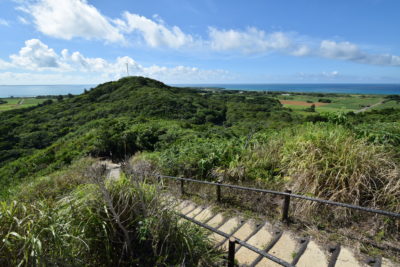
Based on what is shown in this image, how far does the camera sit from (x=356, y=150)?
3.56m

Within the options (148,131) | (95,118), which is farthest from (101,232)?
(95,118)

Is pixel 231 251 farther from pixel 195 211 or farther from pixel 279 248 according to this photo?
pixel 195 211

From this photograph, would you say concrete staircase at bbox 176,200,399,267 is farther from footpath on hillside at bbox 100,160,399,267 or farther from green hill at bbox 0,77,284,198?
green hill at bbox 0,77,284,198

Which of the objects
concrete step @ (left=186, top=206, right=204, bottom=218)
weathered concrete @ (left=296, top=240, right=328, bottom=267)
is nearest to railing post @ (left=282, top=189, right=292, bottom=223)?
weathered concrete @ (left=296, top=240, right=328, bottom=267)

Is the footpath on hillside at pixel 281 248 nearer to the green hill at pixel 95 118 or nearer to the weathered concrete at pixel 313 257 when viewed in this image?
the weathered concrete at pixel 313 257

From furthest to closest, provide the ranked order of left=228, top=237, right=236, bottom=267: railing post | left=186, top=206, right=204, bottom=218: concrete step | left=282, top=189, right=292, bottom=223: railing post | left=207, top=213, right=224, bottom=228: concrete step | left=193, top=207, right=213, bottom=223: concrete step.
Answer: left=186, top=206, right=204, bottom=218: concrete step < left=193, top=207, right=213, bottom=223: concrete step < left=207, top=213, right=224, bottom=228: concrete step < left=282, top=189, right=292, bottom=223: railing post < left=228, top=237, right=236, bottom=267: railing post

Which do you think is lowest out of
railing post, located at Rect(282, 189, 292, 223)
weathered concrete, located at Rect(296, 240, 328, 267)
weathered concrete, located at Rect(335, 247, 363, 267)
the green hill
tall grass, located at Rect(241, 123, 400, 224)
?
the green hill

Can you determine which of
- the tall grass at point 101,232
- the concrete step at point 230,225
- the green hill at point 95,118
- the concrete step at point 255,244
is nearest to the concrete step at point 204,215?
the concrete step at point 230,225

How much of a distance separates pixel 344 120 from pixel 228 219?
385 cm

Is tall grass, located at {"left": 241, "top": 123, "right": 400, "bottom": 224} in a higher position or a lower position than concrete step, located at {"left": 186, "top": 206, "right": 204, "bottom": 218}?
higher

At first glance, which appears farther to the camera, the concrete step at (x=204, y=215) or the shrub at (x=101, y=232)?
the concrete step at (x=204, y=215)

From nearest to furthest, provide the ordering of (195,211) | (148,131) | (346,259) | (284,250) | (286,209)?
(346,259) < (284,250) < (286,209) < (195,211) < (148,131)

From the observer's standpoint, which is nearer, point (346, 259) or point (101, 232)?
point (101, 232)

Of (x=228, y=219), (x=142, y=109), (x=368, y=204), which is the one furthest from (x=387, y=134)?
(x=142, y=109)
